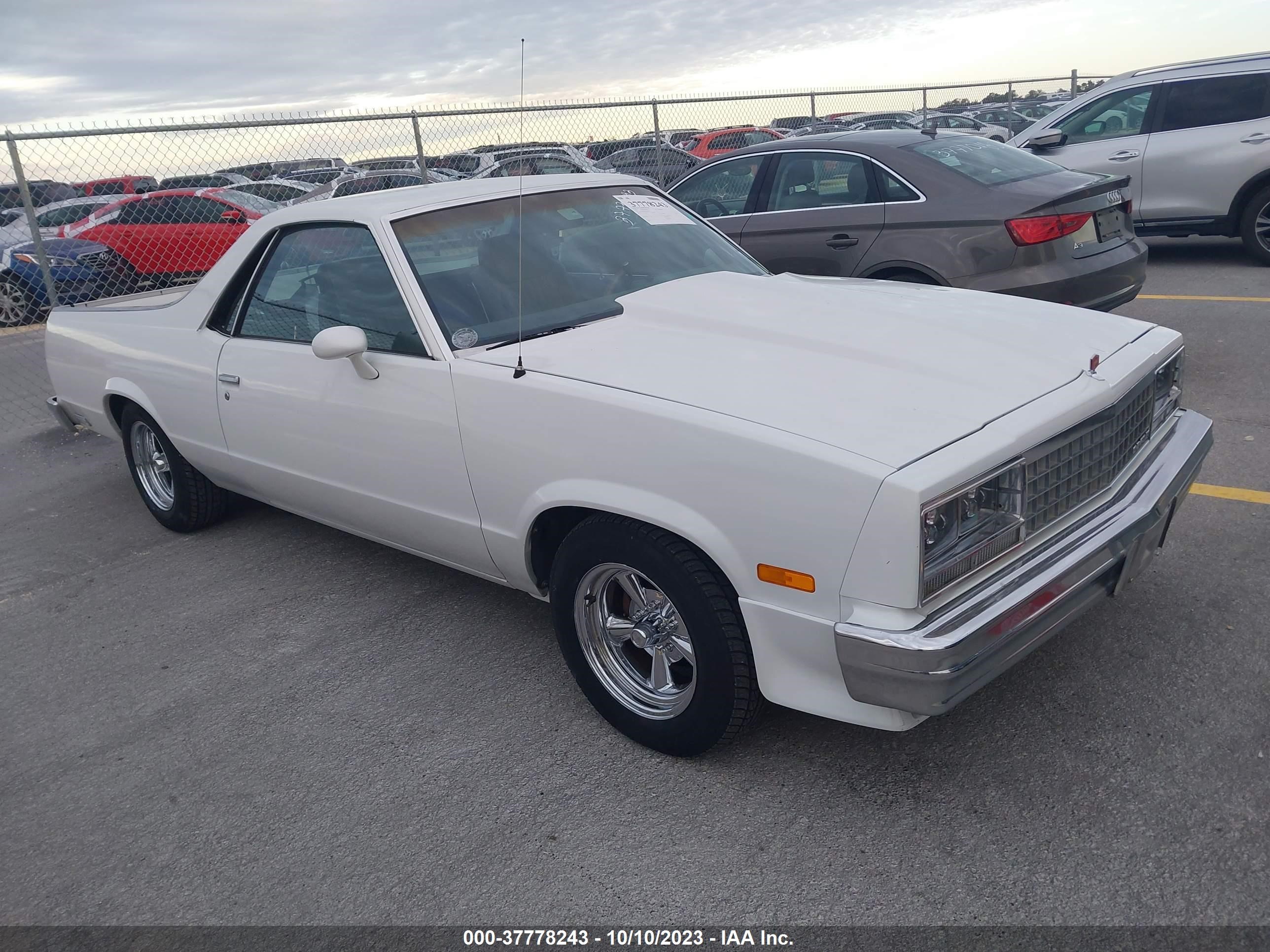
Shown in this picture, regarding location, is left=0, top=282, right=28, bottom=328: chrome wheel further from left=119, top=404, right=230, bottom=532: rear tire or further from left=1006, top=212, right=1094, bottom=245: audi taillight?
left=1006, top=212, right=1094, bottom=245: audi taillight

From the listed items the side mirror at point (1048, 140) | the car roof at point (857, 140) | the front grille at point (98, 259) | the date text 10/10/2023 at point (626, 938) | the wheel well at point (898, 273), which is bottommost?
the date text 10/10/2023 at point (626, 938)

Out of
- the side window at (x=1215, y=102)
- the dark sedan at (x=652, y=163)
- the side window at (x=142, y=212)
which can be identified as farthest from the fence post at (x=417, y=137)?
the side window at (x=1215, y=102)

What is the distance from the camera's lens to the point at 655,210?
429 centimetres

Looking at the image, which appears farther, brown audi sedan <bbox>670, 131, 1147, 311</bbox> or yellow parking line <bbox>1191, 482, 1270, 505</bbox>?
brown audi sedan <bbox>670, 131, 1147, 311</bbox>

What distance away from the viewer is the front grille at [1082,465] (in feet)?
8.65

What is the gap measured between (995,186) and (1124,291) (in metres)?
0.96

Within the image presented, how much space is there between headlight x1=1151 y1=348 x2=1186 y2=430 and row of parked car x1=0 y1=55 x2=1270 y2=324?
2326 mm

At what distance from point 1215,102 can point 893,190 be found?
4.56m

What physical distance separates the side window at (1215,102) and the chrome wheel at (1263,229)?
812 mm

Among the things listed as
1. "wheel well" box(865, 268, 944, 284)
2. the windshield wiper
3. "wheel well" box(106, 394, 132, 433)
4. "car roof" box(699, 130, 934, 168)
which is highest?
"car roof" box(699, 130, 934, 168)

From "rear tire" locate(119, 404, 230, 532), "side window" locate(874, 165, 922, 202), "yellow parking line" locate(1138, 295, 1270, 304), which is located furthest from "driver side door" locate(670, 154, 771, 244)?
"rear tire" locate(119, 404, 230, 532)

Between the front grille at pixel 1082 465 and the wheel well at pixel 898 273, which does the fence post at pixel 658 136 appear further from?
the front grille at pixel 1082 465

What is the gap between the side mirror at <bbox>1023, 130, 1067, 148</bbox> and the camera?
9492 mm

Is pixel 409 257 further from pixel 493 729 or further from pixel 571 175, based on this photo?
pixel 493 729
